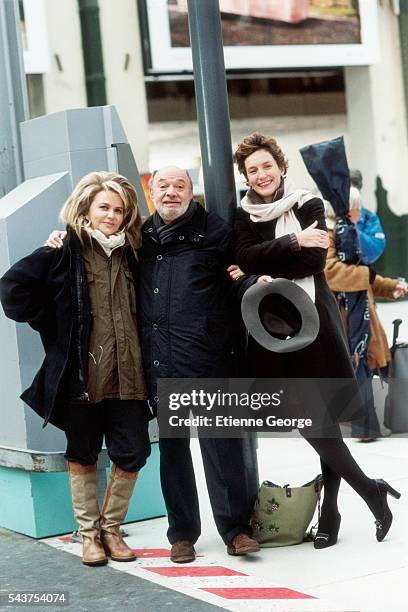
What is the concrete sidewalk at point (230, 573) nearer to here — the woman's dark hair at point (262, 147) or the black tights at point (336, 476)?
the black tights at point (336, 476)

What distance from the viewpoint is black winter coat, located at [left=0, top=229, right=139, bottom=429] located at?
4.20 metres

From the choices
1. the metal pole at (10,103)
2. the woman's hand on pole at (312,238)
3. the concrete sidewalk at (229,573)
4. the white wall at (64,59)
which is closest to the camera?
the concrete sidewalk at (229,573)

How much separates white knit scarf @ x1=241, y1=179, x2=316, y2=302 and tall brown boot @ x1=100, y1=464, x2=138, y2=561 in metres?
1.04

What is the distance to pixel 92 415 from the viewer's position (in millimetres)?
4344

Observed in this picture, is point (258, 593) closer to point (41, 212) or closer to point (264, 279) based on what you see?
point (264, 279)

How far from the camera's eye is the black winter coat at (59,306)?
4.20 metres

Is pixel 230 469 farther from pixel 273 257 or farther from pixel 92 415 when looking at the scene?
pixel 273 257

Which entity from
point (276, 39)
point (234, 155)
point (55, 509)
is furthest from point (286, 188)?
point (276, 39)

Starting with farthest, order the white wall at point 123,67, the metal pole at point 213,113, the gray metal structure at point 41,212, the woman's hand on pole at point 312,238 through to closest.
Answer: the white wall at point 123,67 < the gray metal structure at point 41,212 < the metal pole at point 213,113 < the woman's hand on pole at point 312,238

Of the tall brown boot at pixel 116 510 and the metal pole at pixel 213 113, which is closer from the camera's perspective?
the tall brown boot at pixel 116 510

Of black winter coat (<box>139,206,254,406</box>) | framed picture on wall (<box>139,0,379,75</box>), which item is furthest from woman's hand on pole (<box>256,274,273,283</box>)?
framed picture on wall (<box>139,0,379,75</box>)

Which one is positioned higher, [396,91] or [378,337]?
[396,91]

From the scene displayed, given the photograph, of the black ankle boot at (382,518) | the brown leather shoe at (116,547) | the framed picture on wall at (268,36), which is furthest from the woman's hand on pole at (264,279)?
the framed picture on wall at (268,36)

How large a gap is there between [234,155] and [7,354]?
53.1 inches
